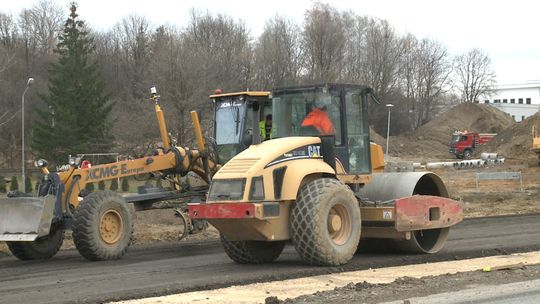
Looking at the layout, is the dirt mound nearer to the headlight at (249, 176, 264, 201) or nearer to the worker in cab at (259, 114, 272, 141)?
the worker in cab at (259, 114, 272, 141)

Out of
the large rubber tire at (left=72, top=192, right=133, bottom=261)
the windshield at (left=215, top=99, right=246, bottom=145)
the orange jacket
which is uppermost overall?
the windshield at (left=215, top=99, right=246, bottom=145)

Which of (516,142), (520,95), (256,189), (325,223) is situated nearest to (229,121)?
(256,189)

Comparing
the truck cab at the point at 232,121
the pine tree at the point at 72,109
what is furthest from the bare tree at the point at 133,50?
the truck cab at the point at 232,121

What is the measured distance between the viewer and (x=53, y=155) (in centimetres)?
5391

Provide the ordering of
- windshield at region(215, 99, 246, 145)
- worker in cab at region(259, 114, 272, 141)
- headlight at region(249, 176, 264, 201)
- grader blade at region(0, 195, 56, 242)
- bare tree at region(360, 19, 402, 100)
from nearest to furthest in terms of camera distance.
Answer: headlight at region(249, 176, 264, 201) < grader blade at region(0, 195, 56, 242) < worker in cab at region(259, 114, 272, 141) < windshield at region(215, 99, 246, 145) < bare tree at region(360, 19, 402, 100)

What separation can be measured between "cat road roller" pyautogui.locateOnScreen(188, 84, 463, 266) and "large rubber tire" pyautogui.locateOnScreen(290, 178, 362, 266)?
1 centimetres

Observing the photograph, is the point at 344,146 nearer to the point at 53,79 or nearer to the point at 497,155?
the point at 497,155

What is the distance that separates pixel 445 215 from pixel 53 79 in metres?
49.2

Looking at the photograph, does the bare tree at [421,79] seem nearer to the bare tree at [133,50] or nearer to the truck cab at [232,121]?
the bare tree at [133,50]

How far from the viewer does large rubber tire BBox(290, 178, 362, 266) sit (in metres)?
10.1

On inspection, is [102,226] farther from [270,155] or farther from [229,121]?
[229,121]

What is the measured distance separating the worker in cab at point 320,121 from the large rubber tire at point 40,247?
16.7ft

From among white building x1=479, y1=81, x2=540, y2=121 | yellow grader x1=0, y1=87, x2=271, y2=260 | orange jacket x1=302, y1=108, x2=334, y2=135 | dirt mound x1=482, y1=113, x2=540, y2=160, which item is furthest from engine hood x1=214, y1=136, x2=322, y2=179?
white building x1=479, y1=81, x2=540, y2=121

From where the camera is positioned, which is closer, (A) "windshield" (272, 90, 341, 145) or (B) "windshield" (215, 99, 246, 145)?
(A) "windshield" (272, 90, 341, 145)
